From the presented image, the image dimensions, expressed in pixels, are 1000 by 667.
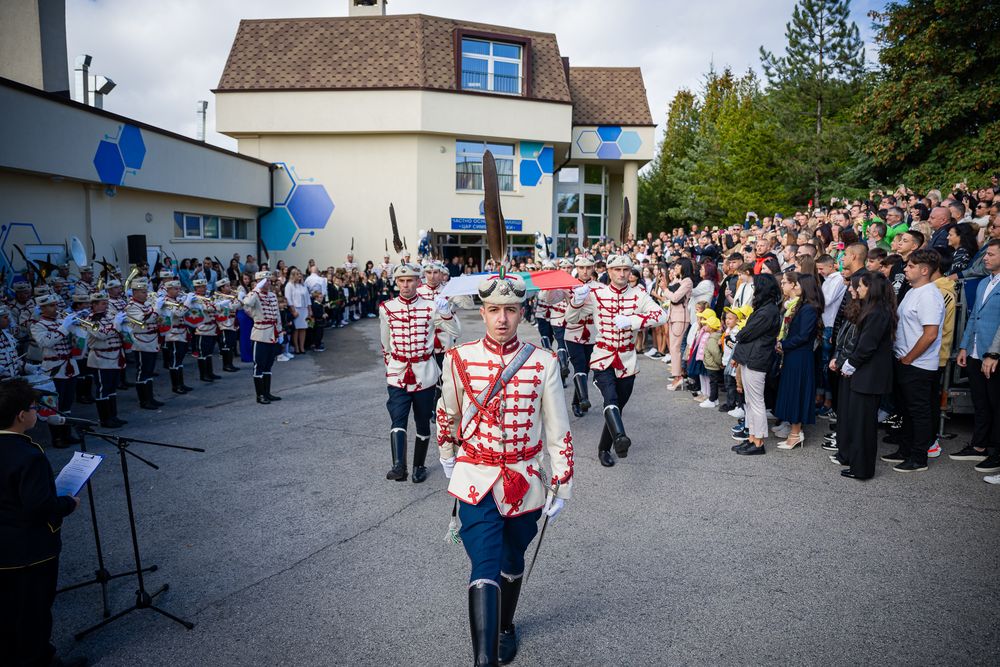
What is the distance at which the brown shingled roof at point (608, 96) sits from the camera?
31.8m

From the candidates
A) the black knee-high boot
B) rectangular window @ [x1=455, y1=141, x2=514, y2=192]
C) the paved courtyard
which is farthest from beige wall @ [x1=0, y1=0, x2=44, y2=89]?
the black knee-high boot

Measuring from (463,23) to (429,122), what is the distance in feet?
19.1

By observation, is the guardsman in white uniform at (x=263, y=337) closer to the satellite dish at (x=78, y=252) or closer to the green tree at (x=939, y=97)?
the satellite dish at (x=78, y=252)

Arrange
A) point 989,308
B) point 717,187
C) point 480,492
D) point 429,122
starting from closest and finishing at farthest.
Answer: point 480,492 → point 989,308 → point 429,122 → point 717,187

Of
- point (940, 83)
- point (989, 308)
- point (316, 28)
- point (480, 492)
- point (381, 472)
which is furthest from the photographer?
point (316, 28)

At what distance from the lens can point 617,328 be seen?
7137 millimetres

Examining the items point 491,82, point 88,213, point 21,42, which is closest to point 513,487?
point 88,213

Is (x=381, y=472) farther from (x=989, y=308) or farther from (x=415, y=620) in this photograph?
(x=989, y=308)

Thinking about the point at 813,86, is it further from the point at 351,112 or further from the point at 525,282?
the point at 525,282

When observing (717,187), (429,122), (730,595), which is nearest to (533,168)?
(429,122)

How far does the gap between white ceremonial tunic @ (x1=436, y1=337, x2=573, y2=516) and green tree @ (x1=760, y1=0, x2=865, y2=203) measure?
3173 centimetres

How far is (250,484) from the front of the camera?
257 inches

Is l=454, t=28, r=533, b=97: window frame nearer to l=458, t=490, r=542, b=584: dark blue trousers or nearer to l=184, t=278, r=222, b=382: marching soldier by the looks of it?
l=184, t=278, r=222, b=382: marching soldier

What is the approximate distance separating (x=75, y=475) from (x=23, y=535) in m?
0.40
